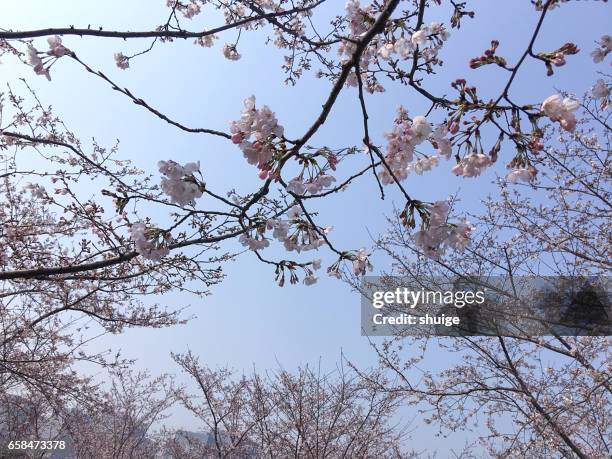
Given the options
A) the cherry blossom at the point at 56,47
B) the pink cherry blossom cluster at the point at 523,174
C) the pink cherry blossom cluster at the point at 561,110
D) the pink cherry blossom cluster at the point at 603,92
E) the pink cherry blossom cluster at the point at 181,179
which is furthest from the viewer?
the pink cherry blossom cluster at the point at 603,92

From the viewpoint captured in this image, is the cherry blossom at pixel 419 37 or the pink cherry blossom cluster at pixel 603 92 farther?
the pink cherry blossom cluster at pixel 603 92

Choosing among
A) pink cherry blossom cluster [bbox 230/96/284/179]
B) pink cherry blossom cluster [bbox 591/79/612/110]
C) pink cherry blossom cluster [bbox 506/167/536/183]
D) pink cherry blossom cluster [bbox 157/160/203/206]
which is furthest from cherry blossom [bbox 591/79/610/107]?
pink cherry blossom cluster [bbox 157/160/203/206]

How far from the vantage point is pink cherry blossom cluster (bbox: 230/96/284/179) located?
5.76ft

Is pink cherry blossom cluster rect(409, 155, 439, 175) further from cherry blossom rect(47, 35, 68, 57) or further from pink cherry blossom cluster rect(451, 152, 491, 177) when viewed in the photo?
cherry blossom rect(47, 35, 68, 57)

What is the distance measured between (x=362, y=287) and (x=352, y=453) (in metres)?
3.92

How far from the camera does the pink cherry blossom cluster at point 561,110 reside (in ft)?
4.65

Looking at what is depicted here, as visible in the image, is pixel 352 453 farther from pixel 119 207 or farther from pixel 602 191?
pixel 119 207

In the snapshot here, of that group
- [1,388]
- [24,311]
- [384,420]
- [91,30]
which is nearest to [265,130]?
[91,30]

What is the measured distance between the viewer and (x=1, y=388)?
8023 mm

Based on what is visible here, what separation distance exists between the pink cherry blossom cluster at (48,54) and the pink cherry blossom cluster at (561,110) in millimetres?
2704

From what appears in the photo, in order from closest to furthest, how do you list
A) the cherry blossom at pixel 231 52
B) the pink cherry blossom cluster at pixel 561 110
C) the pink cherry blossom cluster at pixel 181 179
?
the pink cherry blossom cluster at pixel 561 110 → the pink cherry blossom cluster at pixel 181 179 → the cherry blossom at pixel 231 52

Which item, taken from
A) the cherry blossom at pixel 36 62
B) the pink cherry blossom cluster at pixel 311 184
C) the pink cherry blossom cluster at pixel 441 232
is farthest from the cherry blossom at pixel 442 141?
the cherry blossom at pixel 36 62

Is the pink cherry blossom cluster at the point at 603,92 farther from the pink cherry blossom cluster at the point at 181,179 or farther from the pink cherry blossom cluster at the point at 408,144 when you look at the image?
the pink cherry blossom cluster at the point at 181,179

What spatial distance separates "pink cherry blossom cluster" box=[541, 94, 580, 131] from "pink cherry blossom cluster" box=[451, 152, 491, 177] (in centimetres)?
27
